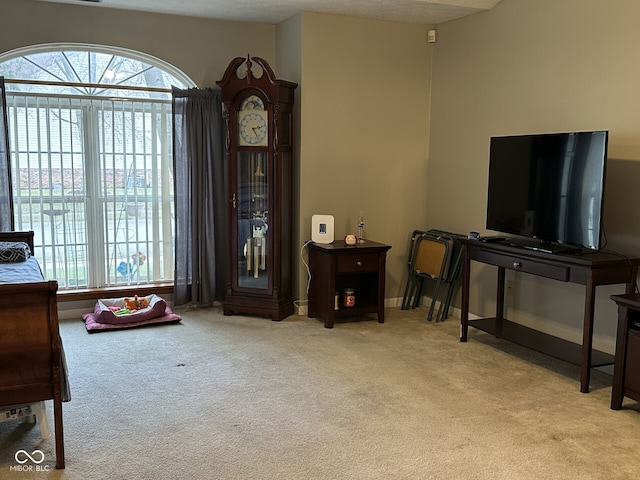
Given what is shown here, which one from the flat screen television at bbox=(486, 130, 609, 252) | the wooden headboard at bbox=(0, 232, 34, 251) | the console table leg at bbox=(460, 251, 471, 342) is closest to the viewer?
the flat screen television at bbox=(486, 130, 609, 252)

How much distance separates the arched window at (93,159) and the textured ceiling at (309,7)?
1.40 feet

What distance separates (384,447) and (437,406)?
1.85 ft

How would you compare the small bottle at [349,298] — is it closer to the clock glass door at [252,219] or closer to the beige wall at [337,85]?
the beige wall at [337,85]

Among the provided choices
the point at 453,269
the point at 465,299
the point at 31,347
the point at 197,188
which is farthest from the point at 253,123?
the point at 31,347

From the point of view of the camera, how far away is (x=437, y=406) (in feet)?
10.5

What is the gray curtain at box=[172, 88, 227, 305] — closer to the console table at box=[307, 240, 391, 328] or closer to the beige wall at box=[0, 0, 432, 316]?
the beige wall at box=[0, 0, 432, 316]

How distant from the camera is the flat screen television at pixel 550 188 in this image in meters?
3.43

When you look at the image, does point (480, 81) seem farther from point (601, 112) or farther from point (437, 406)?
point (437, 406)

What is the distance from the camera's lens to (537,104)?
423 cm

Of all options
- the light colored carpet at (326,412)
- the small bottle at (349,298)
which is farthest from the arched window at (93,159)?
the small bottle at (349,298)

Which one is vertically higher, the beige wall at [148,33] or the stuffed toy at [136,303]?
the beige wall at [148,33]

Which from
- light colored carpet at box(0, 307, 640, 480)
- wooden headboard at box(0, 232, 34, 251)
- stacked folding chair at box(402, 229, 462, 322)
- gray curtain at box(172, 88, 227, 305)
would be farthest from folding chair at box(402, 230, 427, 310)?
wooden headboard at box(0, 232, 34, 251)

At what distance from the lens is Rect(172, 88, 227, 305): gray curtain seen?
16.6 feet

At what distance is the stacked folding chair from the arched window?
213cm
